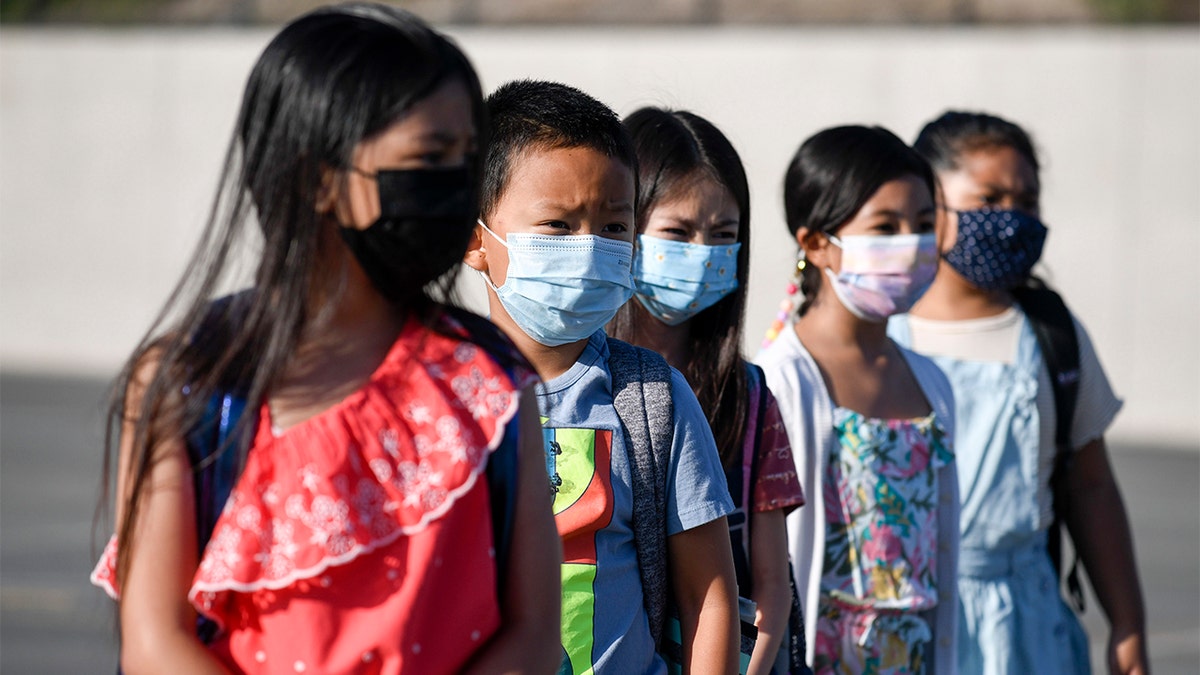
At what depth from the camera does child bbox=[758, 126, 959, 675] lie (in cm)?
335

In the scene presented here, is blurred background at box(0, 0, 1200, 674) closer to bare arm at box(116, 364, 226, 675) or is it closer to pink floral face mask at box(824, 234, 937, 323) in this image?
pink floral face mask at box(824, 234, 937, 323)

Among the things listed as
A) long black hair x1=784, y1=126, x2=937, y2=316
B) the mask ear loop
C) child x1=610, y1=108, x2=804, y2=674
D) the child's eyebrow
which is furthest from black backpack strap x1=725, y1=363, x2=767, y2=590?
the child's eyebrow

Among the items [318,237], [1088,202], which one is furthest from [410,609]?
[1088,202]

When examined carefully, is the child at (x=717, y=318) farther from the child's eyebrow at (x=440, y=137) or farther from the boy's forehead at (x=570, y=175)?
the child's eyebrow at (x=440, y=137)

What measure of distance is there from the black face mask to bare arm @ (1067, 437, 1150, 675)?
258cm

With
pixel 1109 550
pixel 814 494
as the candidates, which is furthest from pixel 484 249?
pixel 1109 550

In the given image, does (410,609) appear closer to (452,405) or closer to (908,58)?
(452,405)

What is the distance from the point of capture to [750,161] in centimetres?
1673

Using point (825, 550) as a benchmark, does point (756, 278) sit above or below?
below

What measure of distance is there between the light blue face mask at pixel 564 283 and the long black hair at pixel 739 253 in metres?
0.39

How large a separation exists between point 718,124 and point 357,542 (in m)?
12.5

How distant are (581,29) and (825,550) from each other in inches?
609

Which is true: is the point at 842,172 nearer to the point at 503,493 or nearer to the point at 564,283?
the point at 564,283

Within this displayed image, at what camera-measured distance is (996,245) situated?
4.05m
